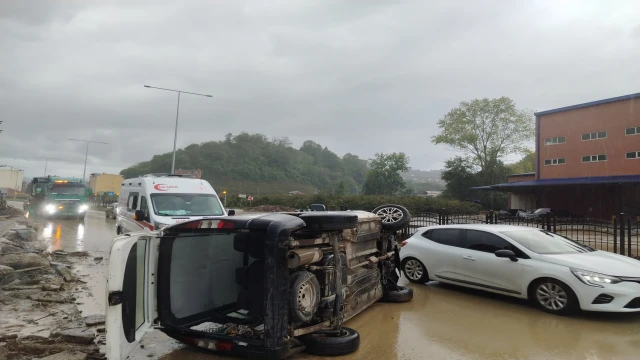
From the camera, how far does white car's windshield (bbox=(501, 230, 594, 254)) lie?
6836 millimetres

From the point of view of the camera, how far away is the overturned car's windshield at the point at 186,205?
10.2 meters

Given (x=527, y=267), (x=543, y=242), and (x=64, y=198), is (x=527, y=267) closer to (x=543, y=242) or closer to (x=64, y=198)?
(x=543, y=242)

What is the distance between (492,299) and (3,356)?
23.4 feet

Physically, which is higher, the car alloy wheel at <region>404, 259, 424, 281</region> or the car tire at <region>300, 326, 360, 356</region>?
the car alloy wheel at <region>404, 259, 424, 281</region>

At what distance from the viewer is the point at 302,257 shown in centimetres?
411

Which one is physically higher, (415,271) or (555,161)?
(555,161)

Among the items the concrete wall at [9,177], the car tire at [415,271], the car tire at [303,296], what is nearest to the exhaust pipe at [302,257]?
the car tire at [303,296]

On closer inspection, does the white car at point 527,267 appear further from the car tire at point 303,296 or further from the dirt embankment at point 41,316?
the dirt embankment at point 41,316

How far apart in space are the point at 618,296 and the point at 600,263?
0.62 meters

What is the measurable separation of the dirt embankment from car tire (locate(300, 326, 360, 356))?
2.33m

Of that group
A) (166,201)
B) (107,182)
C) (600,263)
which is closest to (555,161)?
(600,263)

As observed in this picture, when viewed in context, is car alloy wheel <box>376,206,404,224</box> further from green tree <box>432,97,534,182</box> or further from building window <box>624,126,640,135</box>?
green tree <box>432,97,534,182</box>

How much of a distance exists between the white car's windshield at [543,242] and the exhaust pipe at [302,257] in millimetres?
4351

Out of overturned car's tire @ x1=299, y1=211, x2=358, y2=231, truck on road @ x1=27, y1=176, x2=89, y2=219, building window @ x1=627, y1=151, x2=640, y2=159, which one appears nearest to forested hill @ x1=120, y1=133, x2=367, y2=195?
truck on road @ x1=27, y1=176, x2=89, y2=219
